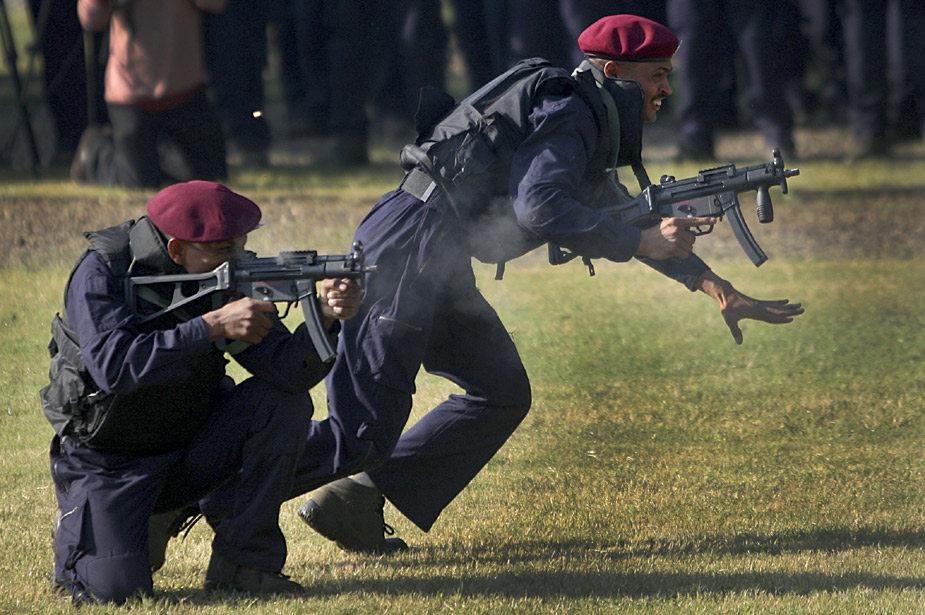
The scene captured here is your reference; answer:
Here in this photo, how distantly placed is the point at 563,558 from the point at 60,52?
8.47m

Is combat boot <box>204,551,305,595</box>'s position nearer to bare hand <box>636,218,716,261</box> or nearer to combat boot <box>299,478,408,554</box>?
combat boot <box>299,478,408,554</box>

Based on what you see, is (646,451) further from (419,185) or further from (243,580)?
(243,580)

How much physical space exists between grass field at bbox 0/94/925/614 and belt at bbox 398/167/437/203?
1.07 meters

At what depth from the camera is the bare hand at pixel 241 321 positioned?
3.25 metres

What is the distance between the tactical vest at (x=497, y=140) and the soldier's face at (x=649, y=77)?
0.08 m

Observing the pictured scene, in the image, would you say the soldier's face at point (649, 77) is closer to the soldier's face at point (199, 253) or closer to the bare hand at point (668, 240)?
the bare hand at point (668, 240)

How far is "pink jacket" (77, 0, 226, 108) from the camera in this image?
360 inches

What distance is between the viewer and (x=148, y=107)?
9.38 meters

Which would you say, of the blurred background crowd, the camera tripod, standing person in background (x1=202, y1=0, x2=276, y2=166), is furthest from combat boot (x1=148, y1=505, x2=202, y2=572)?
standing person in background (x1=202, y1=0, x2=276, y2=166)

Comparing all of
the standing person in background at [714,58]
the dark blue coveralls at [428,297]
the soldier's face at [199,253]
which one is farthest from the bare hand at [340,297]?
the standing person in background at [714,58]

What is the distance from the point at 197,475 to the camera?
356 centimetres

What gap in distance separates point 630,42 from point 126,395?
1.74 m

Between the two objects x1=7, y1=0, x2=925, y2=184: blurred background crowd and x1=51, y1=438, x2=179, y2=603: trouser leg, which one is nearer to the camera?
x1=51, y1=438, x2=179, y2=603: trouser leg

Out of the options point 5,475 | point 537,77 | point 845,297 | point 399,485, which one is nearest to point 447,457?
point 399,485
